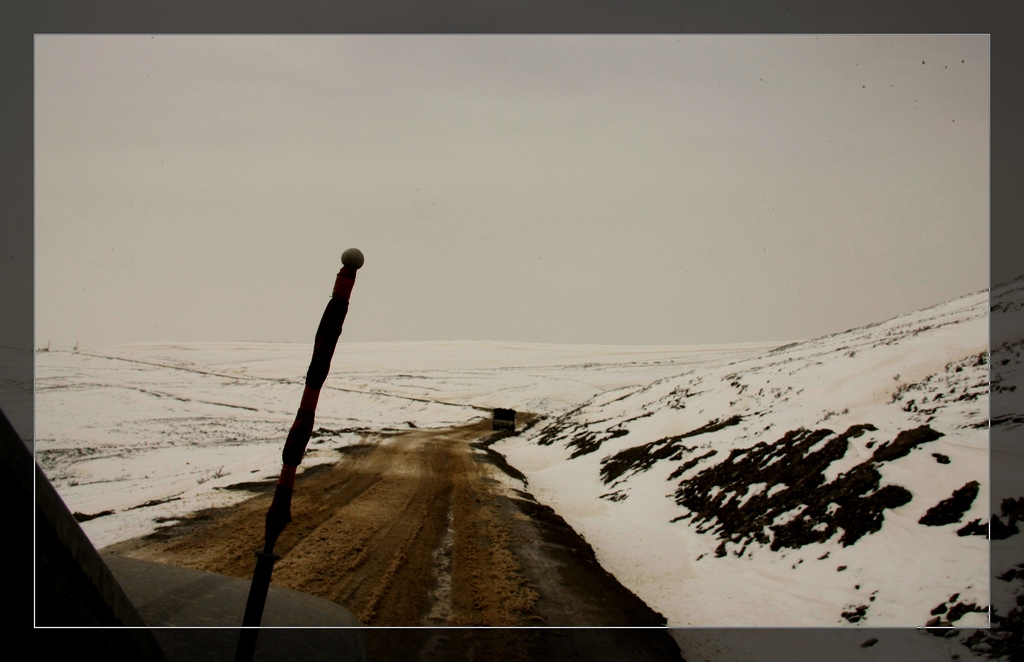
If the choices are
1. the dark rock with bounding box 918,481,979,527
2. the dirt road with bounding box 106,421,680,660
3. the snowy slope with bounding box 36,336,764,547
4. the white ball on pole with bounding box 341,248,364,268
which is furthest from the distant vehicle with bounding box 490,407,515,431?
the white ball on pole with bounding box 341,248,364,268

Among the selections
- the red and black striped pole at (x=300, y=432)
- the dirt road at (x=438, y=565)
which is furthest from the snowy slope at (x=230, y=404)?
the red and black striped pole at (x=300, y=432)

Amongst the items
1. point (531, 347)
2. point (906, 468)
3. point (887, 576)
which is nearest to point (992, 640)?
point (887, 576)

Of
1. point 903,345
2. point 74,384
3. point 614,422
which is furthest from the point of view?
point 74,384

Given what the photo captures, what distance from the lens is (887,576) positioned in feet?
27.8

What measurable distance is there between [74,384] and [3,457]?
51.7m

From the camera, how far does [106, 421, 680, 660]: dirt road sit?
22.4ft

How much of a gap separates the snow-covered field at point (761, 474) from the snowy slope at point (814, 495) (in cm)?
4

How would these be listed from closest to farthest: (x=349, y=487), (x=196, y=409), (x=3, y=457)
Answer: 1. (x=3, y=457)
2. (x=349, y=487)
3. (x=196, y=409)

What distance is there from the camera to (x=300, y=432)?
2332 mm

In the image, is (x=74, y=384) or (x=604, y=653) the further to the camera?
(x=74, y=384)

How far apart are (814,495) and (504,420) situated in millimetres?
27984

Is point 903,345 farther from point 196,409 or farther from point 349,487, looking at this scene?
point 196,409

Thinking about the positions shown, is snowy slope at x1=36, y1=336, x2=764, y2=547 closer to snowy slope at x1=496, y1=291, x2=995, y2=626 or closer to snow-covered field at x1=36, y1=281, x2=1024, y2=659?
snow-covered field at x1=36, y1=281, x2=1024, y2=659

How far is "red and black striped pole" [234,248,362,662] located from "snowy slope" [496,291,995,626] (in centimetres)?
669
